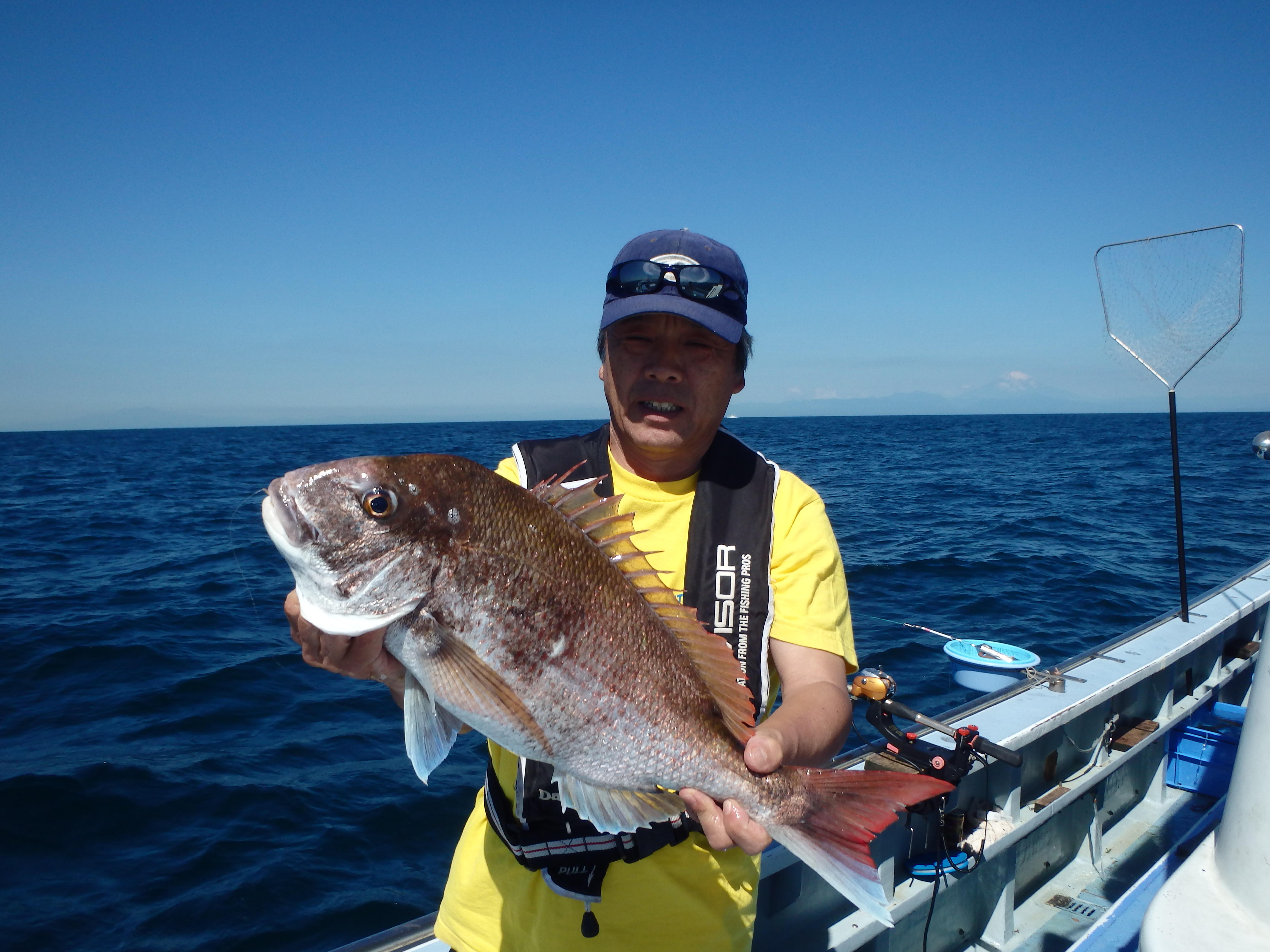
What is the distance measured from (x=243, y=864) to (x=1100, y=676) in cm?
608

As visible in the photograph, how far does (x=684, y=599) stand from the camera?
2.23 metres

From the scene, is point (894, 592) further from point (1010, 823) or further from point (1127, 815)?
point (1010, 823)

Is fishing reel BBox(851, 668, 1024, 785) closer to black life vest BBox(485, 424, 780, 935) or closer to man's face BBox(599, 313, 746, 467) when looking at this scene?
black life vest BBox(485, 424, 780, 935)

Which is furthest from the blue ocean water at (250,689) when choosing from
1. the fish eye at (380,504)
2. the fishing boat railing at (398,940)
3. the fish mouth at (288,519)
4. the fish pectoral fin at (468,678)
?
the fishing boat railing at (398,940)

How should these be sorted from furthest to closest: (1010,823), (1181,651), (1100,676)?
(1181,651) < (1100,676) < (1010,823)

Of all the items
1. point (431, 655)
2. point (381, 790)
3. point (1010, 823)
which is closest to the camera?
point (431, 655)

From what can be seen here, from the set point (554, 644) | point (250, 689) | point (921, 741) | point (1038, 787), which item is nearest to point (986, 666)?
point (1038, 787)

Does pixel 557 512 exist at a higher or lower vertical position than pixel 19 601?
higher

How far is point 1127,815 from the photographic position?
195 inches

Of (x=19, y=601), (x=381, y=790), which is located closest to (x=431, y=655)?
(x=381, y=790)

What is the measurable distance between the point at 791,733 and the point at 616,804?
1.58 feet

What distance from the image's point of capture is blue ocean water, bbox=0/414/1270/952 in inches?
206

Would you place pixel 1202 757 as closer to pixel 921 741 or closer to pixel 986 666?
pixel 986 666

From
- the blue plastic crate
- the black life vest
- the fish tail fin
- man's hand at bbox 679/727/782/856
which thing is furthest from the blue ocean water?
the blue plastic crate
